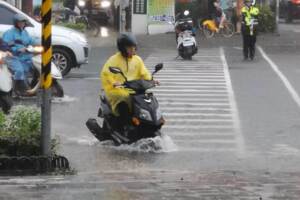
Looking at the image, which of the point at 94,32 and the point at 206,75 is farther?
the point at 94,32

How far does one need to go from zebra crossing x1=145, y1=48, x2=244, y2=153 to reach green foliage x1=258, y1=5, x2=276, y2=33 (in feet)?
29.4

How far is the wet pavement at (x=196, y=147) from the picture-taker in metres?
8.04

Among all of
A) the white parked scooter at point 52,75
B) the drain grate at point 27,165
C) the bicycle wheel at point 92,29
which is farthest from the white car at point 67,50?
the bicycle wheel at point 92,29

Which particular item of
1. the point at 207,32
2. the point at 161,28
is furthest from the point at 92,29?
the point at 207,32

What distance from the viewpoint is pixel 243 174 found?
354 inches

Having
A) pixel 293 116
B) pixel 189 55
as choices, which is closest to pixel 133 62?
pixel 293 116

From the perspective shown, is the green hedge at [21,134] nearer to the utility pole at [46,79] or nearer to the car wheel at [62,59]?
the utility pole at [46,79]

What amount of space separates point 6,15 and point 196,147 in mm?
8773

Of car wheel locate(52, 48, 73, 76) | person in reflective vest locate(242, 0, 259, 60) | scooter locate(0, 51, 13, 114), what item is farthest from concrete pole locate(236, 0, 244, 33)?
scooter locate(0, 51, 13, 114)

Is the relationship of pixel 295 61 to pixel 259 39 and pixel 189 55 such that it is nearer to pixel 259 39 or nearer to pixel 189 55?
pixel 189 55

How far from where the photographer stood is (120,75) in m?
10.7

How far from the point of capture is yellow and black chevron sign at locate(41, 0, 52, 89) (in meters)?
9.16

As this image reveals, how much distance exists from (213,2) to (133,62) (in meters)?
24.4

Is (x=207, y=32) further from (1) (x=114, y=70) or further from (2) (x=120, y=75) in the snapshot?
(1) (x=114, y=70)
